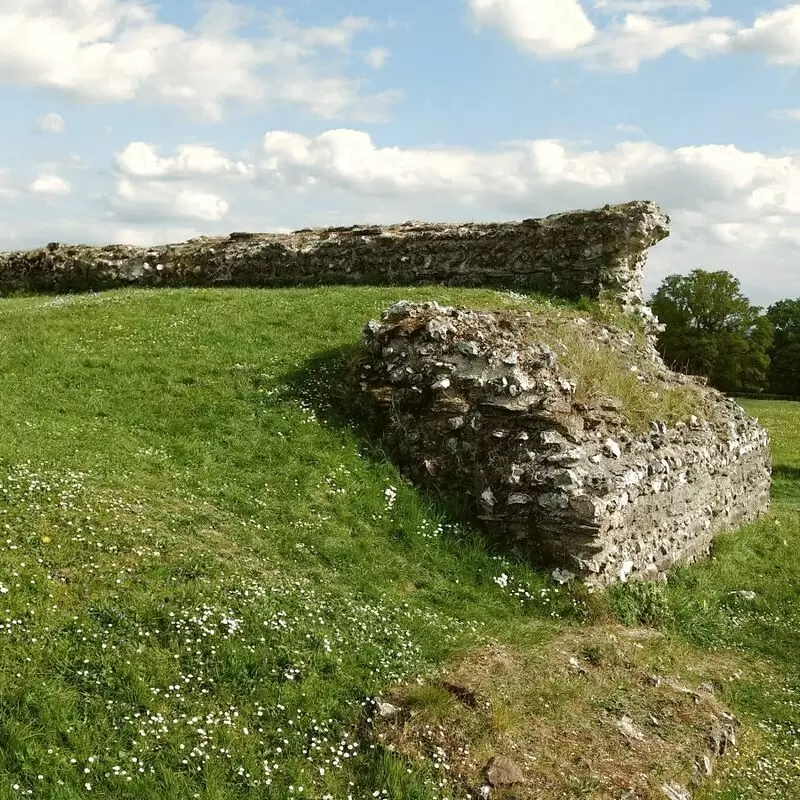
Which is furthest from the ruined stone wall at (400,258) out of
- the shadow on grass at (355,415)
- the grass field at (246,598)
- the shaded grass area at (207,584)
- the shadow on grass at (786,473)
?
the shaded grass area at (207,584)

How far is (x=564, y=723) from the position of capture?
7.06 m

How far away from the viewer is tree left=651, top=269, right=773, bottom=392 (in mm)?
52188

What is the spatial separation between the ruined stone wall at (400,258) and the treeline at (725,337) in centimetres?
3408

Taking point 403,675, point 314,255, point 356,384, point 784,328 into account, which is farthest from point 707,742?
point 784,328

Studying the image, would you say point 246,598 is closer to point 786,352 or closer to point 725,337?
point 725,337

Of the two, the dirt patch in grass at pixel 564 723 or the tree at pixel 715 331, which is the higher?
the tree at pixel 715 331

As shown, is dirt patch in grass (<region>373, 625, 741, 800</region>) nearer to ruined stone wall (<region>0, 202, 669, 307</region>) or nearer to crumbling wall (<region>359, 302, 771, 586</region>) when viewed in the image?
crumbling wall (<region>359, 302, 771, 586</region>)

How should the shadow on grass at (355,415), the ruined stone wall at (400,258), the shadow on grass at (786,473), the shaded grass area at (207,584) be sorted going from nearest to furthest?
the shaded grass area at (207,584), the shadow on grass at (355,415), the shadow on grass at (786,473), the ruined stone wall at (400,258)

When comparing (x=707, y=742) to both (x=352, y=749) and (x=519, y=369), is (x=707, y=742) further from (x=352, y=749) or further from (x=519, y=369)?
(x=519, y=369)

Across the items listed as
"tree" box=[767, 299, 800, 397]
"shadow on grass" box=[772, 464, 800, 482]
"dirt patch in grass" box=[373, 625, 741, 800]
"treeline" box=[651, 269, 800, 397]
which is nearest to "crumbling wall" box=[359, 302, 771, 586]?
"dirt patch in grass" box=[373, 625, 741, 800]

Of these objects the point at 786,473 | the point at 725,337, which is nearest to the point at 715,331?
the point at 725,337

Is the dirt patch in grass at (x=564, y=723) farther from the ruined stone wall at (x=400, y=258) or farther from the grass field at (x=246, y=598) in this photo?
the ruined stone wall at (x=400, y=258)

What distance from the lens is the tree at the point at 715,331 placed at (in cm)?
5219

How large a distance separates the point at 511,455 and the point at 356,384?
10.9 ft
